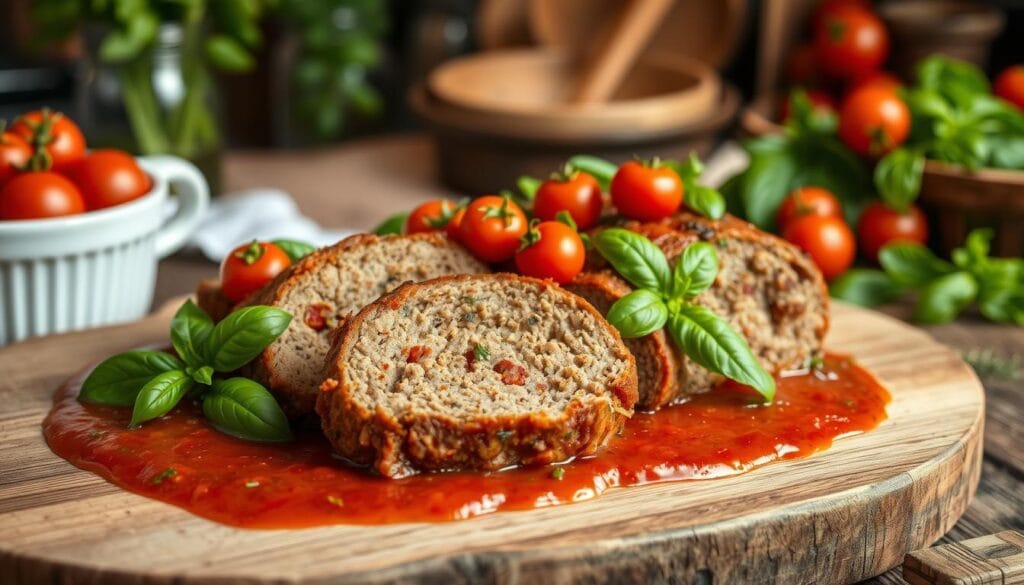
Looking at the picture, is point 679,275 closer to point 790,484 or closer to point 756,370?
point 756,370

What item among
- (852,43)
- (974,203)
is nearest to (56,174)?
(974,203)

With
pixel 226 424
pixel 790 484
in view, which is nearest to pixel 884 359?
pixel 790 484

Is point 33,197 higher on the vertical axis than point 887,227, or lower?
higher

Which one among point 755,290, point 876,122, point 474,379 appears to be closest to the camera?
point 474,379

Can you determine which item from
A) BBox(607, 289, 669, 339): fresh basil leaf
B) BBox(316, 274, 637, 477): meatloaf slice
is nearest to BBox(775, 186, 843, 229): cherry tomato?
BBox(607, 289, 669, 339): fresh basil leaf

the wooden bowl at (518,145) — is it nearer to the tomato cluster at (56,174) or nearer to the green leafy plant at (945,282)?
the green leafy plant at (945,282)

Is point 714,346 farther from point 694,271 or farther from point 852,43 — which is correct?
point 852,43
